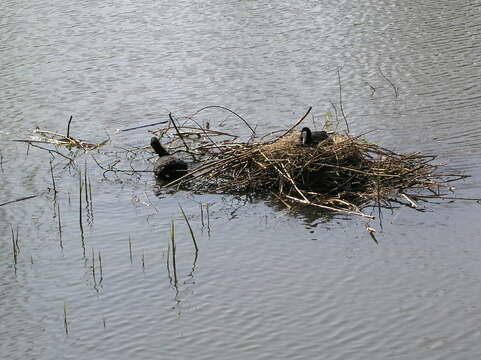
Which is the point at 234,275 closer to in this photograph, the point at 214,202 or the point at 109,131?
the point at 214,202

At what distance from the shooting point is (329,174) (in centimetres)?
1087

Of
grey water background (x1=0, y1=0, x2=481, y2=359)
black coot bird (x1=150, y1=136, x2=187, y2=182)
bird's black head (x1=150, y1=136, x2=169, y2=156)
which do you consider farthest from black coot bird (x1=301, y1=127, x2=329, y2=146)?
bird's black head (x1=150, y1=136, x2=169, y2=156)

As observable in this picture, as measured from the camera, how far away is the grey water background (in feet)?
26.6

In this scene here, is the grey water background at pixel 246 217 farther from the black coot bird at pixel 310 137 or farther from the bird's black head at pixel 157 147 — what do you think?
the black coot bird at pixel 310 137

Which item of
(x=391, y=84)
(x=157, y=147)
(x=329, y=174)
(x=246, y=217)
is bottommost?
(x=246, y=217)

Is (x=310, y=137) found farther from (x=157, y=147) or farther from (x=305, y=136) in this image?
(x=157, y=147)

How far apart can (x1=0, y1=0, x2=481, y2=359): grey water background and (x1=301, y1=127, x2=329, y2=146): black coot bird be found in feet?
2.75

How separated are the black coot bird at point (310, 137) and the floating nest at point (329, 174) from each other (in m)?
0.07

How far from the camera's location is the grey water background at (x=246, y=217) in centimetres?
809

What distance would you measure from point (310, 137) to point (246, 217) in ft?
A: 3.92

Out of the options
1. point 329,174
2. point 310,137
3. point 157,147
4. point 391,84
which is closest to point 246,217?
point 329,174

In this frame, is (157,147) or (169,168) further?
(157,147)

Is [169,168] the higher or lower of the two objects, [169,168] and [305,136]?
the lower

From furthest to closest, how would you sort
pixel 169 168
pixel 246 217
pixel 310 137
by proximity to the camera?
pixel 169 168 → pixel 310 137 → pixel 246 217
